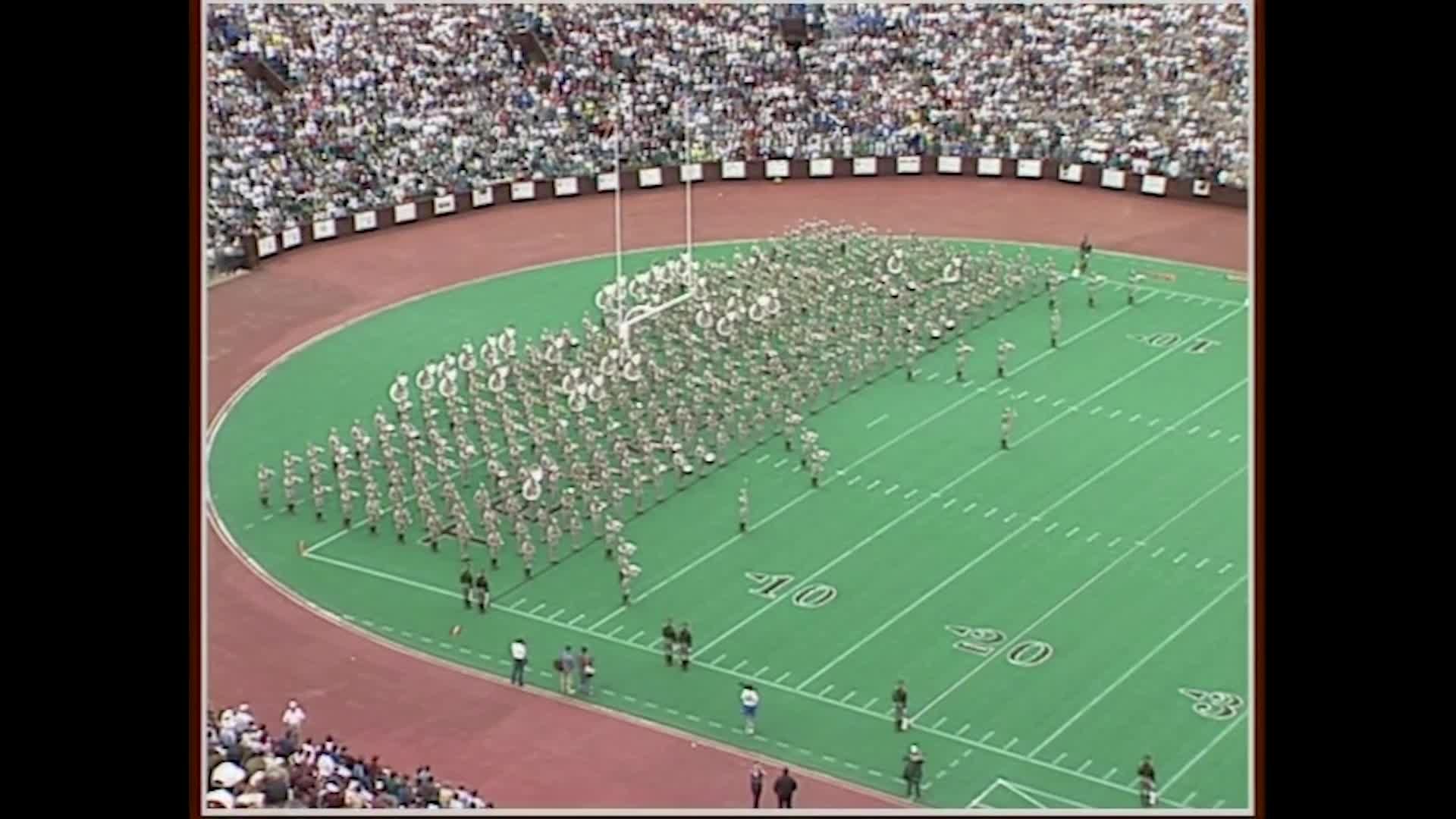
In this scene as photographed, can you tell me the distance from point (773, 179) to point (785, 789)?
85.9ft

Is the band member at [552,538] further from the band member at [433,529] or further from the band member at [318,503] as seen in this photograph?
the band member at [318,503]

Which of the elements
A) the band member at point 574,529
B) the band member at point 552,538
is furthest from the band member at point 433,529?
the band member at point 574,529

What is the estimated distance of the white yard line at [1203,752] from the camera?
26.9m

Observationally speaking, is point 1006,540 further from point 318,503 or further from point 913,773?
point 318,503

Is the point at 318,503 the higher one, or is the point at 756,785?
the point at 318,503

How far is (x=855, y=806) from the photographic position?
2659 cm

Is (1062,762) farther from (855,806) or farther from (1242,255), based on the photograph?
(1242,255)

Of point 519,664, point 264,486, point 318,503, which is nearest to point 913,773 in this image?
point 519,664

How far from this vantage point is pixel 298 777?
24.6 m

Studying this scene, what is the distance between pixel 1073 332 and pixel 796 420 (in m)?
6.82

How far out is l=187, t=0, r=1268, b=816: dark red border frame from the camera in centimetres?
1755
